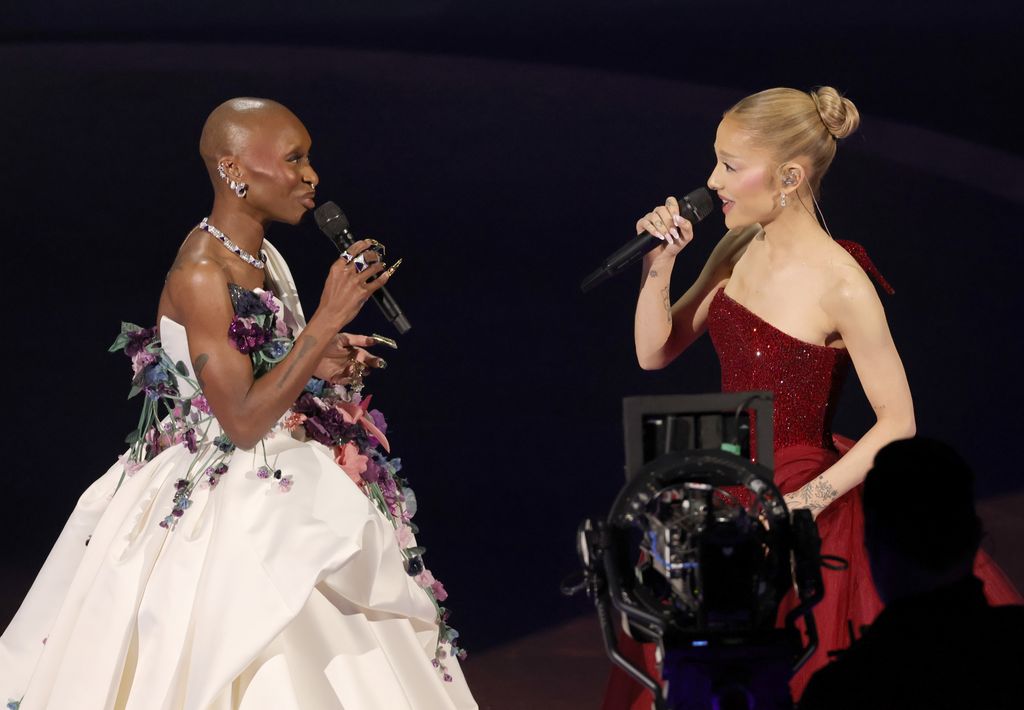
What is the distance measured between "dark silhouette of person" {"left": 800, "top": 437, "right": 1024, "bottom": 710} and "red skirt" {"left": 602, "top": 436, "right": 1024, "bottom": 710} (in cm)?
91

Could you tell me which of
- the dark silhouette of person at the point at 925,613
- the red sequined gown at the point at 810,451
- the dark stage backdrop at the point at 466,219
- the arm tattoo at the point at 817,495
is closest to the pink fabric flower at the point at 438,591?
the red sequined gown at the point at 810,451

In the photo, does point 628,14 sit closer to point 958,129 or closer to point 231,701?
point 958,129

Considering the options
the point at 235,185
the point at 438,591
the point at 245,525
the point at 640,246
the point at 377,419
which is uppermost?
the point at 235,185

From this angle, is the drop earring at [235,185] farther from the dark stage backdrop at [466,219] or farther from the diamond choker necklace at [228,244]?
the dark stage backdrop at [466,219]

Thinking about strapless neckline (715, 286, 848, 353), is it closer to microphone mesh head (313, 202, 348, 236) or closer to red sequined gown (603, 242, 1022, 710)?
red sequined gown (603, 242, 1022, 710)

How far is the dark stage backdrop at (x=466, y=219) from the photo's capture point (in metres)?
5.70

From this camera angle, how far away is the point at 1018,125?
5.82 metres

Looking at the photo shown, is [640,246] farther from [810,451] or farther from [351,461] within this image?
[351,461]

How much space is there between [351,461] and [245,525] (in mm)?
282

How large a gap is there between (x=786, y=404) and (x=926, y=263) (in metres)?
3.55

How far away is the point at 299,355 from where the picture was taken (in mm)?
2373

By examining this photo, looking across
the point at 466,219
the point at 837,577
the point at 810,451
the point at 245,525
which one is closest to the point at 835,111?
the point at 810,451

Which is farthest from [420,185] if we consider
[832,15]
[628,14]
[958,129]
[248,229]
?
[248,229]

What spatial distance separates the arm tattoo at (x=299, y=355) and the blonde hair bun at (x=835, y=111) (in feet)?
3.35
